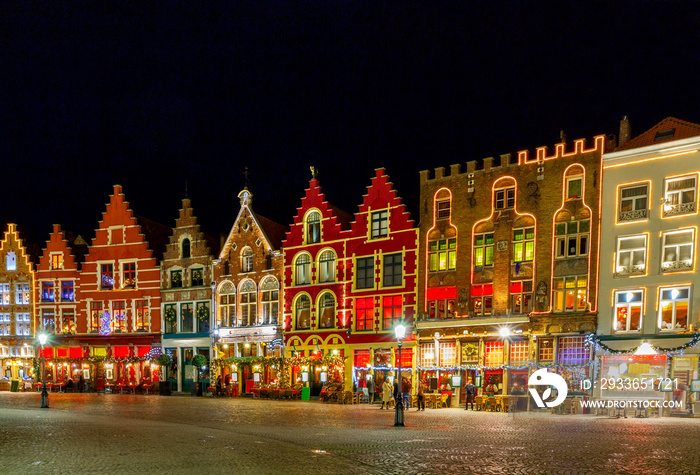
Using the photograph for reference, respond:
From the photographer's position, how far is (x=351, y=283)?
46.4m

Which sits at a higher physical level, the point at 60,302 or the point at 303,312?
the point at 60,302

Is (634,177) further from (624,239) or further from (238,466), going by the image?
(238,466)

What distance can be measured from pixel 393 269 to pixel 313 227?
6769 millimetres

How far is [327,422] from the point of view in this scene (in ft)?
82.6

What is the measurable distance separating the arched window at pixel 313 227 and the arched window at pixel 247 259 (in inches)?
193

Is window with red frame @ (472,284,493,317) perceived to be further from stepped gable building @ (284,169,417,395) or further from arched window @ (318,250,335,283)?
arched window @ (318,250,335,283)

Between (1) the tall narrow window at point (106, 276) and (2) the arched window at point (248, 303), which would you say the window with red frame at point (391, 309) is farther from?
(1) the tall narrow window at point (106, 276)

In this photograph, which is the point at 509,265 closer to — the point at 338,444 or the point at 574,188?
the point at 574,188

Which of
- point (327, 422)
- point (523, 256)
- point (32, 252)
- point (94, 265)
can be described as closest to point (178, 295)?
point (94, 265)

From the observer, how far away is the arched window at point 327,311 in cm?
→ 4722

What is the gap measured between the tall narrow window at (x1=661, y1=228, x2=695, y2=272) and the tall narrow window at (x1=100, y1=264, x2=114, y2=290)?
130ft

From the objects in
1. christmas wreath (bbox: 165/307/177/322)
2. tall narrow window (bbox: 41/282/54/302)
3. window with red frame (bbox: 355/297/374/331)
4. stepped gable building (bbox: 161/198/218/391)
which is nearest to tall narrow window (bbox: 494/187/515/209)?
window with red frame (bbox: 355/297/374/331)

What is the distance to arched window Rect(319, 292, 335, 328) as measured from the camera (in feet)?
155

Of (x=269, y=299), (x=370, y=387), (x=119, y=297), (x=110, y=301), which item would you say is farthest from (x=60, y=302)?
(x=370, y=387)
